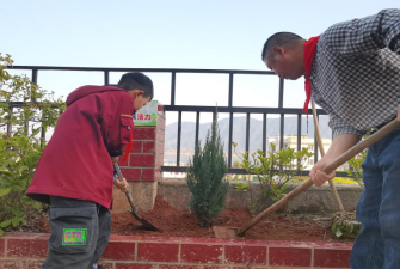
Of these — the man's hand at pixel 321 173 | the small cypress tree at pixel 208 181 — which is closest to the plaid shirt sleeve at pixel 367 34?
the man's hand at pixel 321 173

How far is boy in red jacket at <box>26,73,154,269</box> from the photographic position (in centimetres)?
231

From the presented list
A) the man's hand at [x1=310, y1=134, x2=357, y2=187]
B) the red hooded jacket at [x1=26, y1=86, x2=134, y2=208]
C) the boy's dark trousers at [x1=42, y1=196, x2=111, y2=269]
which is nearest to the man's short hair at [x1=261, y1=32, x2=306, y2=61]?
the man's hand at [x1=310, y1=134, x2=357, y2=187]

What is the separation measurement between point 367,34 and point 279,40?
541 mm

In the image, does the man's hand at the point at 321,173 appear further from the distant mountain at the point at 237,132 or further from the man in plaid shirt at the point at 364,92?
the distant mountain at the point at 237,132

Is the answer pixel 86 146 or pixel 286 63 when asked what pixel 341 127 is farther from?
pixel 86 146

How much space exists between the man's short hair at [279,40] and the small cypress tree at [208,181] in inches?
61.9

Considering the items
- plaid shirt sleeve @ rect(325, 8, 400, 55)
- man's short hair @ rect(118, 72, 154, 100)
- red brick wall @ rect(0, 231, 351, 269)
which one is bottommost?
red brick wall @ rect(0, 231, 351, 269)

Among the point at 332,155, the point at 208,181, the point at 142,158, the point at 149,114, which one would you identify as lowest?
the point at 208,181

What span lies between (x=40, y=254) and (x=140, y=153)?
155cm

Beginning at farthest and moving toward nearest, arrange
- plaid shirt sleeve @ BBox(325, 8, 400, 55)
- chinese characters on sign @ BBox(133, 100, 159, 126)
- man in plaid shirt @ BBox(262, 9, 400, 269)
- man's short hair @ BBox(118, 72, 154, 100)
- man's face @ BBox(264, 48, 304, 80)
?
1. chinese characters on sign @ BBox(133, 100, 159, 126)
2. man's short hair @ BBox(118, 72, 154, 100)
3. man's face @ BBox(264, 48, 304, 80)
4. man in plaid shirt @ BBox(262, 9, 400, 269)
5. plaid shirt sleeve @ BBox(325, 8, 400, 55)

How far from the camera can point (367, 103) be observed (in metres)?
2.13

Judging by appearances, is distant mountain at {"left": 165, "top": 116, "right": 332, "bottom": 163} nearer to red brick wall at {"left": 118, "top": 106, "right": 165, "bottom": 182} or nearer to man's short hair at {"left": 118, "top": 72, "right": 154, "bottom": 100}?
red brick wall at {"left": 118, "top": 106, "right": 165, "bottom": 182}

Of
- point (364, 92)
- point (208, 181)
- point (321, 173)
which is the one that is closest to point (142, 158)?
point (208, 181)

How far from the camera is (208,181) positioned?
3.75 m
